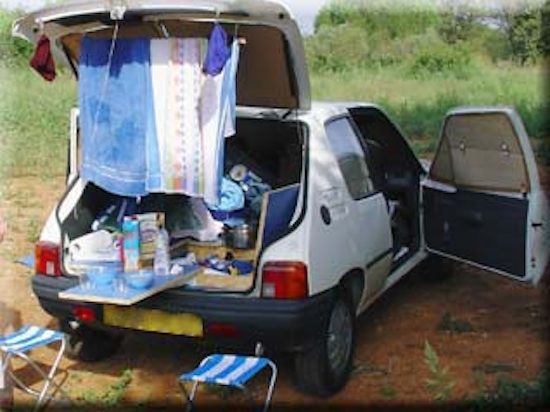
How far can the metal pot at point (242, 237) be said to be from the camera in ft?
15.5

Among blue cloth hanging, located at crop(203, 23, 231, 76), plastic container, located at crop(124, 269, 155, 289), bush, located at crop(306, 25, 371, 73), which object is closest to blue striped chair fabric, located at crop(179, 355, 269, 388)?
plastic container, located at crop(124, 269, 155, 289)

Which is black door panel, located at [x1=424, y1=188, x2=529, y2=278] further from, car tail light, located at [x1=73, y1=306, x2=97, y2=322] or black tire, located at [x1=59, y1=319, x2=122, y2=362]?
car tail light, located at [x1=73, y1=306, x2=97, y2=322]

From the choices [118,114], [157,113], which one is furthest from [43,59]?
[157,113]

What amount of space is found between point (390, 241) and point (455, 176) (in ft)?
2.19

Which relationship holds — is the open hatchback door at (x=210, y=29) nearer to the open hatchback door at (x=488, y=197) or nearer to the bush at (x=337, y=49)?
the open hatchback door at (x=488, y=197)

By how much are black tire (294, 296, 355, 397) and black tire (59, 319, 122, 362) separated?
3.82 feet

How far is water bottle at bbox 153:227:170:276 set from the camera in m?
4.25

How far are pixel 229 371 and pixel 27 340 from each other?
112 cm

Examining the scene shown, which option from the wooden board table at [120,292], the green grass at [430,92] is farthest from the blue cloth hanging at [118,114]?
the green grass at [430,92]

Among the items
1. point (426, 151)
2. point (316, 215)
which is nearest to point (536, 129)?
point (426, 151)

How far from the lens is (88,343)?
4797 mm

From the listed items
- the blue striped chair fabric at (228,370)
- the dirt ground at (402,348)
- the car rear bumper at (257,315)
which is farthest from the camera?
the dirt ground at (402,348)

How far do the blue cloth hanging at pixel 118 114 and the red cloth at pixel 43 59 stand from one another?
0.17 meters

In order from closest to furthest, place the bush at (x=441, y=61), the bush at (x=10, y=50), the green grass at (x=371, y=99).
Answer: the green grass at (x=371, y=99) < the bush at (x=10, y=50) < the bush at (x=441, y=61)
